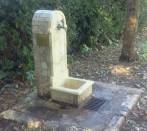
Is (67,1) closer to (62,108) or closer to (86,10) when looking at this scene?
(86,10)

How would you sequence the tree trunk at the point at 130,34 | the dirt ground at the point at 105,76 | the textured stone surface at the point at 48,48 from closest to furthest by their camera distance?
the textured stone surface at the point at 48,48 → the dirt ground at the point at 105,76 → the tree trunk at the point at 130,34

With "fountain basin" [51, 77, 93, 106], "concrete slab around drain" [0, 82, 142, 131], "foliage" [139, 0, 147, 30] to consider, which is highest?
"foliage" [139, 0, 147, 30]

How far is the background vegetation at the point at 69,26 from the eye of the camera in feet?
18.1

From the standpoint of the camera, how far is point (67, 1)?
6.73 metres

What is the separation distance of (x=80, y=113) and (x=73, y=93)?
0.98 feet

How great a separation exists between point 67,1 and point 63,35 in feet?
6.79

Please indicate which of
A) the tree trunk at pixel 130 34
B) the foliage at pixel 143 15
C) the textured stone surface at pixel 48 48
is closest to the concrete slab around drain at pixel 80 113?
the textured stone surface at pixel 48 48

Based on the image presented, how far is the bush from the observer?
5512 millimetres

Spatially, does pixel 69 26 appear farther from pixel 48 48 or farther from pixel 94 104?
pixel 94 104

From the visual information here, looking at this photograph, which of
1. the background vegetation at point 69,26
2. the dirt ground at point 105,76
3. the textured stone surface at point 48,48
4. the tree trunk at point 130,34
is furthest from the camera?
the tree trunk at point 130,34

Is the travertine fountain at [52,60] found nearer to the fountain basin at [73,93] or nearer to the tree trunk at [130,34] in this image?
the fountain basin at [73,93]

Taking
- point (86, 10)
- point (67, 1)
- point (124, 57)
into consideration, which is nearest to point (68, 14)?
point (67, 1)

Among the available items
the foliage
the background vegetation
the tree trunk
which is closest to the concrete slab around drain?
the background vegetation

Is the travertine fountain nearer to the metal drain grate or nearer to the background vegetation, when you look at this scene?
the metal drain grate
